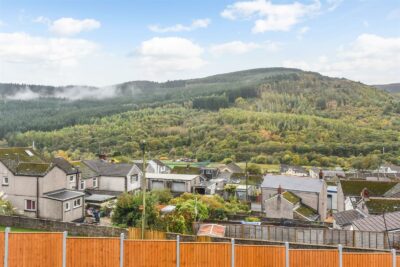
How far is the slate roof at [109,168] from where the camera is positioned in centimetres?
4400

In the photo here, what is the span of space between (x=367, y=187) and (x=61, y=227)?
95.4ft

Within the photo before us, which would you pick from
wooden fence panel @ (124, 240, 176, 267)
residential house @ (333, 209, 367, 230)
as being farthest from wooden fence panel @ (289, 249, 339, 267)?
residential house @ (333, 209, 367, 230)

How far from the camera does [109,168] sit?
4550 centimetres

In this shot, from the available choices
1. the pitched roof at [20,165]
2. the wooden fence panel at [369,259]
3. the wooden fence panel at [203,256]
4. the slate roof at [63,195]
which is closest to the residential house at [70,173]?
the slate roof at [63,195]

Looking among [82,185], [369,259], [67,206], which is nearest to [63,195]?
[67,206]

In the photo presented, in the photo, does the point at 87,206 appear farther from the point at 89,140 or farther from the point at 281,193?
the point at 89,140

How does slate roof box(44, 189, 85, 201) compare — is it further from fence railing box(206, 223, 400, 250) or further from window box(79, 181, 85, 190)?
fence railing box(206, 223, 400, 250)

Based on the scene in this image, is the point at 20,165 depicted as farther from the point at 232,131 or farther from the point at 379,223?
the point at 232,131

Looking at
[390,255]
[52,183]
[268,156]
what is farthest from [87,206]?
[268,156]

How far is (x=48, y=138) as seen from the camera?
132750 mm

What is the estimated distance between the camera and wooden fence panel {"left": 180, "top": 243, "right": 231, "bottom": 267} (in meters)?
13.2

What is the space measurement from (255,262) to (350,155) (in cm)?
10165

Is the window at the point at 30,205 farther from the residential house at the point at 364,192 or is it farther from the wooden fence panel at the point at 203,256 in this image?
the residential house at the point at 364,192

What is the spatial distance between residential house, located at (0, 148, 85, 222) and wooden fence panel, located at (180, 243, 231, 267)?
1919 cm
